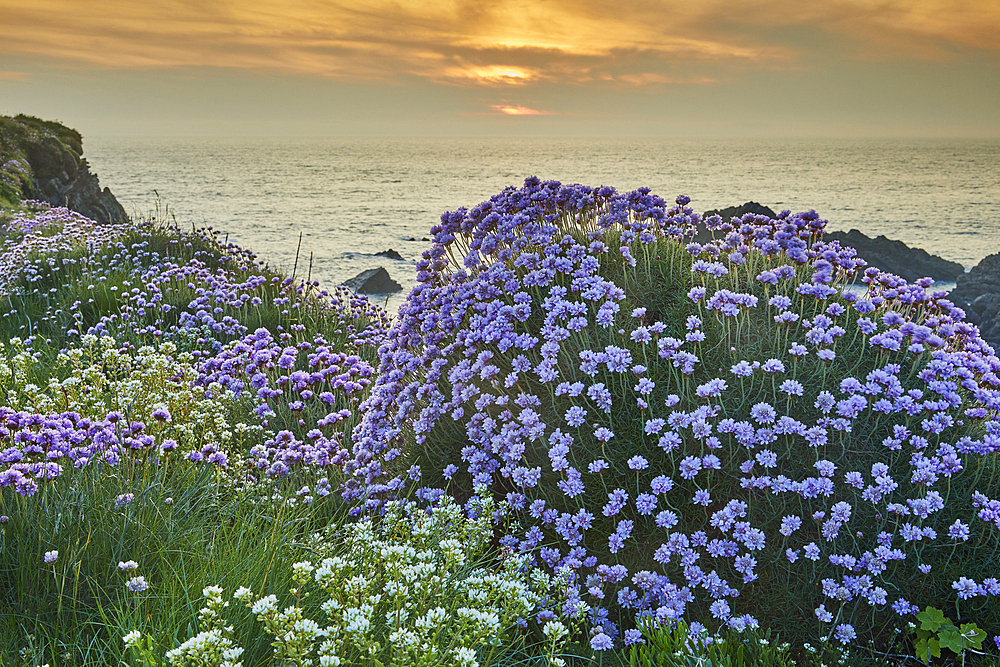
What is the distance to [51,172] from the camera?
78.7 feet

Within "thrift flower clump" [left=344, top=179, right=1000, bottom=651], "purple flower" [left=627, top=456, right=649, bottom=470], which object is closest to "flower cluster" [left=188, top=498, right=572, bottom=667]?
"thrift flower clump" [left=344, top=179, right=1000, bottom=651]

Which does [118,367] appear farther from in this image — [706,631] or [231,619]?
[706,631]

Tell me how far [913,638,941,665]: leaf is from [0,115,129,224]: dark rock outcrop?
25.9 meters

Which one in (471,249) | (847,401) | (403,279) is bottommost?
(403,279)

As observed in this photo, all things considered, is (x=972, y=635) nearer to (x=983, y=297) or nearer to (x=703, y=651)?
(x=703, y=651)

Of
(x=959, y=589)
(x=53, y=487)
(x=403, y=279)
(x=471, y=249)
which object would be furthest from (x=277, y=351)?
(x=403, y=279)

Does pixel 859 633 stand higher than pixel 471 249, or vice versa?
pixel 471 249

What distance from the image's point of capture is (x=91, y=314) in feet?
33.8

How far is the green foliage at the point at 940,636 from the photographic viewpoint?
3.23 meters

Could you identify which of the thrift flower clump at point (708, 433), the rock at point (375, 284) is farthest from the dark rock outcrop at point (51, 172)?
the thrift flower clump at point (708, 433)

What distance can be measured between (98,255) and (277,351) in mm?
6453

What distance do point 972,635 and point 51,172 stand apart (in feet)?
95.6

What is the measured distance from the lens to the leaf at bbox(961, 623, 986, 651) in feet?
10.6

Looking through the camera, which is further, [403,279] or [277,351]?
[403,279]
